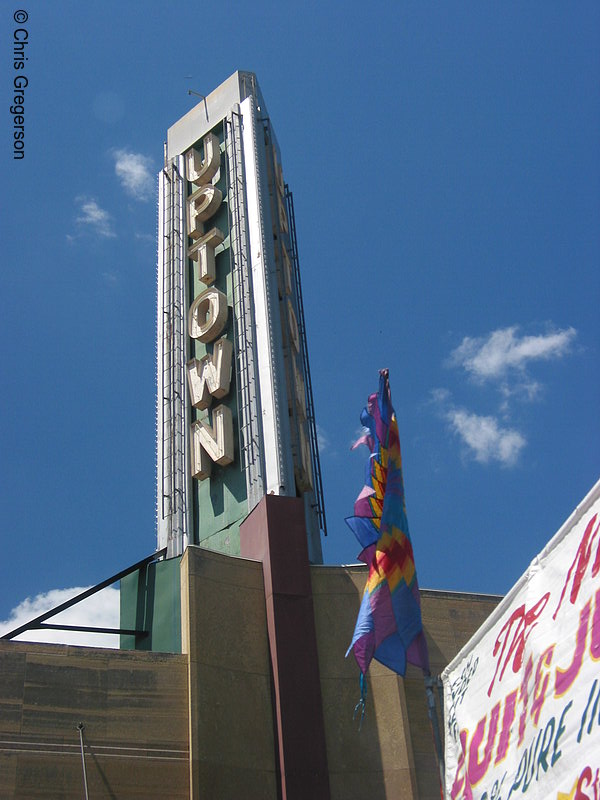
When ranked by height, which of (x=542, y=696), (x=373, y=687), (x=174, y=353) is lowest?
(x=542, y=696)

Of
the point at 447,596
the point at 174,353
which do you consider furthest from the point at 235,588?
the point at 174,353

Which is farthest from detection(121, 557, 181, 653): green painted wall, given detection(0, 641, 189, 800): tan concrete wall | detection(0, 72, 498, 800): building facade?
detection(0, 641, 189, 800): tan concrete wall

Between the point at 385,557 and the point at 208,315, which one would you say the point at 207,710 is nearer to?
the point at 385,557

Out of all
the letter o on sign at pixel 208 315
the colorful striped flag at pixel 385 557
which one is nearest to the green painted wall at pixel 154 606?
the letter o on sign at pixel 208 315

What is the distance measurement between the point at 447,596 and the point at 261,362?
8.76m

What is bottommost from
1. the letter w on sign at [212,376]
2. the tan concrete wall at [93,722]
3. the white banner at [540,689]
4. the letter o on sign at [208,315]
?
the white banner at [540,689]

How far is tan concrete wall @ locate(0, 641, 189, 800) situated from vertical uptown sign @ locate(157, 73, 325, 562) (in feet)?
20.0

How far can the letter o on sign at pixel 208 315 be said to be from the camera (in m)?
30.1

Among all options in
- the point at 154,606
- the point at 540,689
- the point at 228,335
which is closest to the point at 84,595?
the point at 154,606

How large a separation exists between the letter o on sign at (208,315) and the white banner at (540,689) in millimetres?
20347

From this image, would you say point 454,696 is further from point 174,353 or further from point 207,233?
point 207,233

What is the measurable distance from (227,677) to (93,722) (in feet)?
10.1

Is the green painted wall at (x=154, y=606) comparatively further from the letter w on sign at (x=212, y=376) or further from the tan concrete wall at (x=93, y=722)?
the letter w on sign at (x=212, y=376)

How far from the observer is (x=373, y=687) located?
21.9 m
